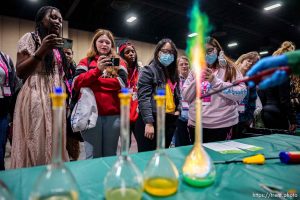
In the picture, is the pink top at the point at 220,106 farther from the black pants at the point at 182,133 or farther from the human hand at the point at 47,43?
the human hand at the point at 47,43

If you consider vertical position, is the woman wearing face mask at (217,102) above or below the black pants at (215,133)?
above

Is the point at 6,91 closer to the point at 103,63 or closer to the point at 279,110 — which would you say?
the point at 103,63

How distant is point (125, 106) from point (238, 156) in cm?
81

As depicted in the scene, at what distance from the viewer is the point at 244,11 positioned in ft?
25.7

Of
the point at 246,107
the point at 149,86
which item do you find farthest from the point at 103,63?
the point at 246,107

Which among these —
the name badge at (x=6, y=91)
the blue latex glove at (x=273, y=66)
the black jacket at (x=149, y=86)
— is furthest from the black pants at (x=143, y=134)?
the blue latex glove at (x=273, y=66)

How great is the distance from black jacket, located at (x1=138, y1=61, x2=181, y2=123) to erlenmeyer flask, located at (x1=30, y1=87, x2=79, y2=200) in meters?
1.38

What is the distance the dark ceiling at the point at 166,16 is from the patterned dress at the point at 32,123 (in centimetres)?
492

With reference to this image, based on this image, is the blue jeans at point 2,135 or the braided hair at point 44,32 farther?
the blue jeans at point 2,135

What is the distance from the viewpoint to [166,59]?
6.68ft

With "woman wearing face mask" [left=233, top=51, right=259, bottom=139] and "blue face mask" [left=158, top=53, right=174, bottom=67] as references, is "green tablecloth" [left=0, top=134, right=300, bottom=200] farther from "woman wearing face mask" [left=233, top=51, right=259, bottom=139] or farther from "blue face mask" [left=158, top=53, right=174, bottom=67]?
"woman wearing face mask" [left=233, top=51, right=259, bottom=139]

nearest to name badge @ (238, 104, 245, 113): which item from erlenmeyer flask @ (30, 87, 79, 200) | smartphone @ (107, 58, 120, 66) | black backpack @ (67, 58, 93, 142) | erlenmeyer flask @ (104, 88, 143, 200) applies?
smartphone @ (107, 58, 120, 66)

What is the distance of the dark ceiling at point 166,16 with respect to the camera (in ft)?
20.8

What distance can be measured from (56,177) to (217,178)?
60 cm
